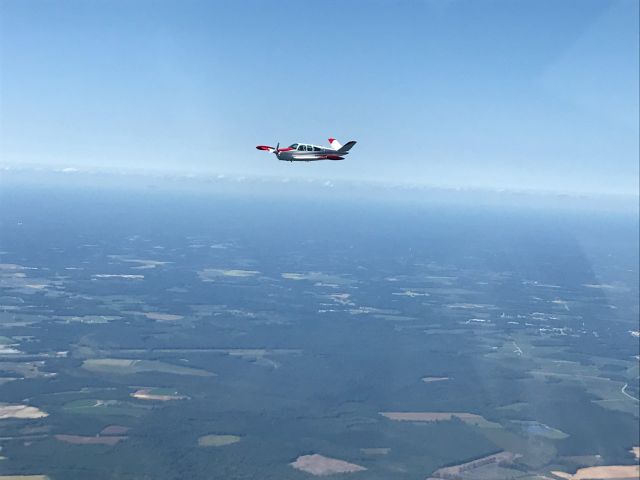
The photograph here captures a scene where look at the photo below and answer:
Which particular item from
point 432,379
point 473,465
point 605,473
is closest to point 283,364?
point 432,379

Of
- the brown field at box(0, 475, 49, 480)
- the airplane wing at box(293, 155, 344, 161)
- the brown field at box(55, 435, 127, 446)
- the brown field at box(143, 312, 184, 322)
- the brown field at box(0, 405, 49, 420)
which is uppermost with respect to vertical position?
the airplane wing at box(293, 155, 344, 161)

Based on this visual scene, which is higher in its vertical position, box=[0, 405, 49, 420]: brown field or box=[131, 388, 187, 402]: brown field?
box=[0, 405, 49, 420]: brown field

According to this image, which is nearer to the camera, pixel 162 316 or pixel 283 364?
pixel 283 364

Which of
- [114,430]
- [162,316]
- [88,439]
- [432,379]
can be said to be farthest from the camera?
[162,316]

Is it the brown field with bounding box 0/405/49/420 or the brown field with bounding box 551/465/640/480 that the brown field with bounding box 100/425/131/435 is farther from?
the brown field with bounding box 551/465/640/480

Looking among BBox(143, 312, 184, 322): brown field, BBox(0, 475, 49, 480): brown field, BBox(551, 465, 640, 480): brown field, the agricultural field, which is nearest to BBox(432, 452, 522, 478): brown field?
the agricultural field

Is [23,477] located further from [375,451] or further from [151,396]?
[375,451]

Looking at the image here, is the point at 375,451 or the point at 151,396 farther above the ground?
the point at 151,396
